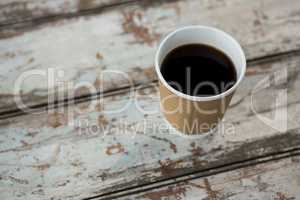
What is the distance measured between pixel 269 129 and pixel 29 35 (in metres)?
0.49

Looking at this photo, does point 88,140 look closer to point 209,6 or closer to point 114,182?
point 114,182

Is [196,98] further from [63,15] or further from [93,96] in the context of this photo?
[63,15]

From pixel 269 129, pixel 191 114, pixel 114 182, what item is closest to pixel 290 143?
pixel 269 129

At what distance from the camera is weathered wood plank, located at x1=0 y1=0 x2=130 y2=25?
80 cm

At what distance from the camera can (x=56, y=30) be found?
0.79 metres

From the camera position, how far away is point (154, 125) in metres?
0.71

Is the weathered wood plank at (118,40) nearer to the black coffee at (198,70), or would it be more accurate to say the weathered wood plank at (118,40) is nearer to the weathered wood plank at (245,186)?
the black coffee at (198,70)

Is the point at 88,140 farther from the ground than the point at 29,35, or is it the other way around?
the point at 29,35

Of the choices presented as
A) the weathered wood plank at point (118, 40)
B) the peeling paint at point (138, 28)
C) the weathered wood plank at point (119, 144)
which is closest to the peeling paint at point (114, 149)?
the weathered wood plank at point (119, 144)

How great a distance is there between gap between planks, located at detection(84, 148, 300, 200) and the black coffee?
13 cm

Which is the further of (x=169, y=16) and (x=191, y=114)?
(x=169, y=16)

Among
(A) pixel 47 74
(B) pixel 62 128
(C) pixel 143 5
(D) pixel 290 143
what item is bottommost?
(D) pixel 290 143

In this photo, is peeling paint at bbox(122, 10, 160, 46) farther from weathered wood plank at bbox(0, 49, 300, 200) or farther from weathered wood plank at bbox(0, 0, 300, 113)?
weathered wood plank at bbox(0, 49, 300, 200)

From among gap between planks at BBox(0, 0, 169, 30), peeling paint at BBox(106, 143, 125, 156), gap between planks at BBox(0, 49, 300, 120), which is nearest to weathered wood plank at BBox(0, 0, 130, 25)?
gap between planks at BBox(0, 0, 169, 30)
